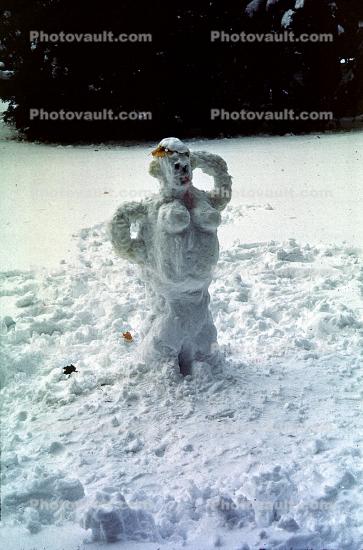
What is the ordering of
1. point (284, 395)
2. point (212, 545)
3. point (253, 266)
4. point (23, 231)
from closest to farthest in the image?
point (212, 545) < point (284, 395) < point (253, 266) < point (23, 231)

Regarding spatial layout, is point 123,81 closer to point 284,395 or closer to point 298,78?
point 298,78

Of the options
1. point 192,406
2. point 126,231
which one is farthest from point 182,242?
point 192,406

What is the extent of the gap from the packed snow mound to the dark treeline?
590cm

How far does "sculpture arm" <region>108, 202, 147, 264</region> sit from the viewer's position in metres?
2.64

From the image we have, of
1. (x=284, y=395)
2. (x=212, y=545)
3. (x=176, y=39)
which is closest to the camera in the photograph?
(x=212, y=545)

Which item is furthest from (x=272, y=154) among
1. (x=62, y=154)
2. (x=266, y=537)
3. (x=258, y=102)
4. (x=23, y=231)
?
(x=266, y=537)

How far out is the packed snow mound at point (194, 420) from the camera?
6.57 ft

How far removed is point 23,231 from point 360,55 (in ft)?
18.0

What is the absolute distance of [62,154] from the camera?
895 cm

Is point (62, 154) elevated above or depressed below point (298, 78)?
below
